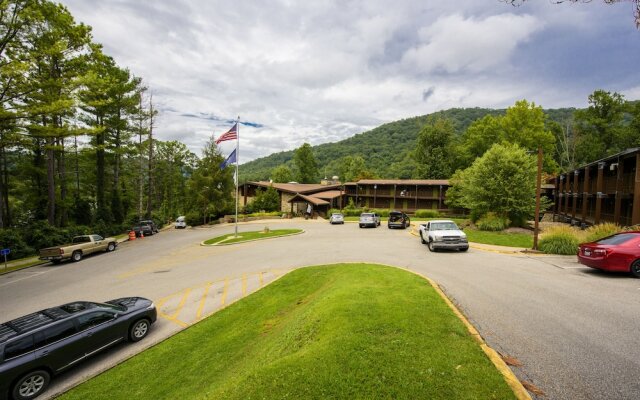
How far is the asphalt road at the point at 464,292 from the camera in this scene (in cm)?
493

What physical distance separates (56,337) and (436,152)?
209ft

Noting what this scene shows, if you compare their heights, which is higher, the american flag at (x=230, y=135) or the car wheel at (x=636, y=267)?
the american flag at (x=230, y=135)

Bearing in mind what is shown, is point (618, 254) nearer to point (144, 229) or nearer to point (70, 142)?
point (144, 229)

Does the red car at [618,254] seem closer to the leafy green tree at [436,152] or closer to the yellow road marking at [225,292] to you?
the yellow road marking at [225,292]

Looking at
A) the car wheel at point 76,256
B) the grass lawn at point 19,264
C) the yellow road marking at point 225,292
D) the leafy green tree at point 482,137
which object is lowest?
the grass lawn at point 19,264

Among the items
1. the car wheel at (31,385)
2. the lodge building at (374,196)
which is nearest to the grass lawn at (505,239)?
the car wheel at (31,385)

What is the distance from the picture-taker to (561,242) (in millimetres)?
15609

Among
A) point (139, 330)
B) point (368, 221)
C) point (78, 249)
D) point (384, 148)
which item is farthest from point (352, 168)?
point (139, 330)

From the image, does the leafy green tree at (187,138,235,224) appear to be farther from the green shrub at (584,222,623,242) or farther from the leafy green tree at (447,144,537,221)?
the green shrub at (584,222,623,242)

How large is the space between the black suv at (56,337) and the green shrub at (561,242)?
60.9ft

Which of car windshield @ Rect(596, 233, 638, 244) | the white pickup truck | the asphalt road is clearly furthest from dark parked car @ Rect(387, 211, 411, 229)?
car windshield @ Rect(596, 233, 638, 244)

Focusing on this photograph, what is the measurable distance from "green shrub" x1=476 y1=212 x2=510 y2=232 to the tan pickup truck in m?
30.6

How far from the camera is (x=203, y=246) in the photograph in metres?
24.6

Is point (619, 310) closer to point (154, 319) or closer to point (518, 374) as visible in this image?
point (518, 374)
